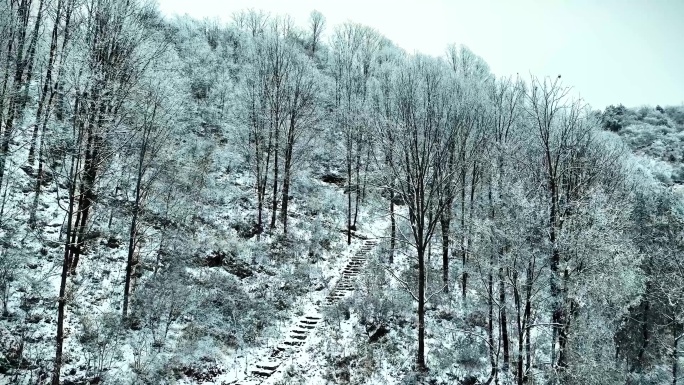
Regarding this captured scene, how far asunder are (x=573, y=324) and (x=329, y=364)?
916 cm

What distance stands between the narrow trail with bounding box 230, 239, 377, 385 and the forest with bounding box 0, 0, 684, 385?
0.10 m

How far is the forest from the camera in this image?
40.1ft

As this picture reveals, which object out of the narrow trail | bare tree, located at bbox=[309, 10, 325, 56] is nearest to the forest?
the narrow trail

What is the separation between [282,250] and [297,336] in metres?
7.32

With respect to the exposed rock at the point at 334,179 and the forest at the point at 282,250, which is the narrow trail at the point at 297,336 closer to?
the forest at the point at 282,250

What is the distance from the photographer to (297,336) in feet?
52.7

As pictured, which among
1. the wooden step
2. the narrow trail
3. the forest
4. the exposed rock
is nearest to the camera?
the forest

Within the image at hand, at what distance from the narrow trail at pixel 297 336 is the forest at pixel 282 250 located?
95mm

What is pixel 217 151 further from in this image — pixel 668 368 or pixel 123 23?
pixel 668 368

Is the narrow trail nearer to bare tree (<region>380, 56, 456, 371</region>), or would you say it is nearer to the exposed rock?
bare tree (<region>380, 56, 456, 371</region>)

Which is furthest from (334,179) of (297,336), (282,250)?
(297,336)

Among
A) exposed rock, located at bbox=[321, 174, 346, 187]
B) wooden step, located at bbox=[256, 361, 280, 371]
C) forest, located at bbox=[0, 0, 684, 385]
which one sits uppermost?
exposed rock, located at bbox=[321, 174, 346, 187]

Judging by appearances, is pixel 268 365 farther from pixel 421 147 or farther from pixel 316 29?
pixel 316 29

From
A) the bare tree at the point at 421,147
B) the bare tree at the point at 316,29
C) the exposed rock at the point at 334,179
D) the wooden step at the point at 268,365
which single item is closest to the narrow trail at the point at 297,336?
the wooden step at the point at 268,365
